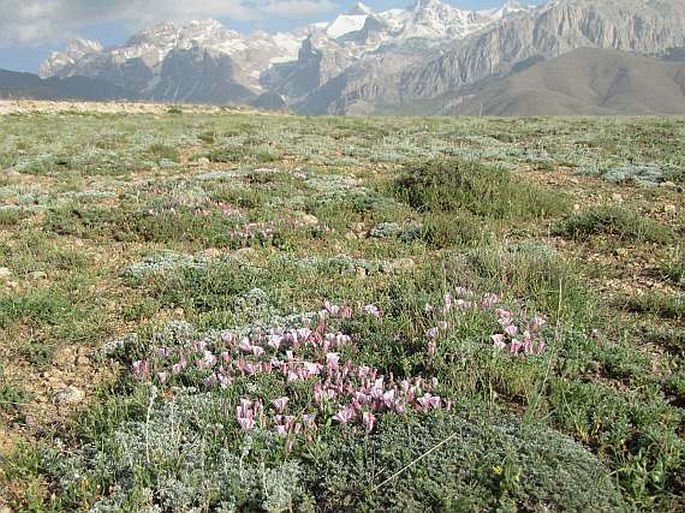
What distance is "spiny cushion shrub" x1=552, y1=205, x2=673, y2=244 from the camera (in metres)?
8.16

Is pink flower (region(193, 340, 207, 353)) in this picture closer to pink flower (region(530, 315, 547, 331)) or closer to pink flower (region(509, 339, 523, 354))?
pink flower (region(509, 339, 523, 354))

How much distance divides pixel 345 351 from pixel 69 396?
2.49 meters

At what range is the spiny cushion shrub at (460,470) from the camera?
3.13 meters

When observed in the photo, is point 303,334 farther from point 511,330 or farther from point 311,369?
point 511,330

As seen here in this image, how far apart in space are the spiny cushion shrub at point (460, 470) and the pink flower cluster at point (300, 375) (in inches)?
9.7

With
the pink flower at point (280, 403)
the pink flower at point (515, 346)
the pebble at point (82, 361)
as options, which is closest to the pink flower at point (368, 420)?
the pink flower at point (280, 403)

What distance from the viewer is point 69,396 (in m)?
4.73

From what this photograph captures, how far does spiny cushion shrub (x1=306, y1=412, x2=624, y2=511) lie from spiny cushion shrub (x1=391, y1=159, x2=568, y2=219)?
6.56 m

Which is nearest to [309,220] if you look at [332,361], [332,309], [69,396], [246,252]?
[246,252]

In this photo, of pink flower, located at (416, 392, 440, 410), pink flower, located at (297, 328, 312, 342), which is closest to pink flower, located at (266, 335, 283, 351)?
pink flower, located at (297, 328, 312, 342)

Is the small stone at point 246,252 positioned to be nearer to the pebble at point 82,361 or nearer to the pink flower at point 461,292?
the pebble at point 82,361

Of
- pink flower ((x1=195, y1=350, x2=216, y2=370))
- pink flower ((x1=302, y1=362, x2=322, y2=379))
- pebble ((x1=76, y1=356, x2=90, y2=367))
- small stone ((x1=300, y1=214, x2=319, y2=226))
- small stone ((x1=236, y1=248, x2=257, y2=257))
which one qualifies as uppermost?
small stone ((x1=300, y1=214, x2=319, y2=226))

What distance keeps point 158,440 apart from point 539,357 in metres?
3.11

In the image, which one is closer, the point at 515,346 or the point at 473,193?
the point at 515,346
